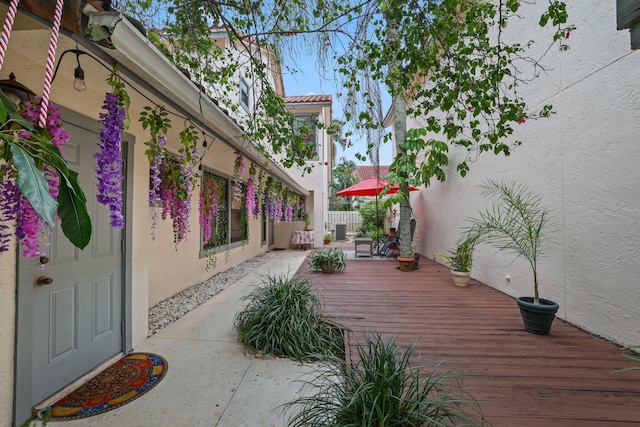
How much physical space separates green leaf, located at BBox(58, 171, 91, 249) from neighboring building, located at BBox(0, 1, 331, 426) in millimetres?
1046

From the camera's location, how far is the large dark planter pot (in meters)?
2.77

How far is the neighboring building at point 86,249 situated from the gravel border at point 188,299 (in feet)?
1.78

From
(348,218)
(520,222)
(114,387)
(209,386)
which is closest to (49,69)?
(209,386)

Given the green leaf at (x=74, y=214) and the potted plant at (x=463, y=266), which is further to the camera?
the potted plant at (x=463, y=266)

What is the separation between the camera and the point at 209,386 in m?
2.34

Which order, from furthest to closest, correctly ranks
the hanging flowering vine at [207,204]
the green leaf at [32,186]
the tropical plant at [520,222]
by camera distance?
1. the hanging flowering vine at [207,204]
2. the tropical plant at [520,222]
3. the green leaf at [32,186]

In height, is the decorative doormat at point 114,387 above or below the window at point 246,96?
below

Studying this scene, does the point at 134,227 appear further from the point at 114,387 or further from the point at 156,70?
the point at 156,70

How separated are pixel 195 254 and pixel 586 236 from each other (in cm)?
577

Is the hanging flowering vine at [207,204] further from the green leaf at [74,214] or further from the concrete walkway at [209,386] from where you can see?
the green leaf at [74,214]

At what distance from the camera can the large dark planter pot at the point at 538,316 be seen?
109 inches

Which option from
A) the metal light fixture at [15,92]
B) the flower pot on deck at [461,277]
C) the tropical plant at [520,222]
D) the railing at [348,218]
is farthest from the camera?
the railing at [348,218]

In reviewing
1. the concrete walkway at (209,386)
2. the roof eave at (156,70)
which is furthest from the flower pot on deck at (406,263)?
the roof eave at (156,70)

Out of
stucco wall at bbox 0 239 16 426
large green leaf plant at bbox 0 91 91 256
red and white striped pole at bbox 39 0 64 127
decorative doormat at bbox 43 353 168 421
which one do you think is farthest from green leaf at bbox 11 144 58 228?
decorative doormat at bbox 43 353 168 421
